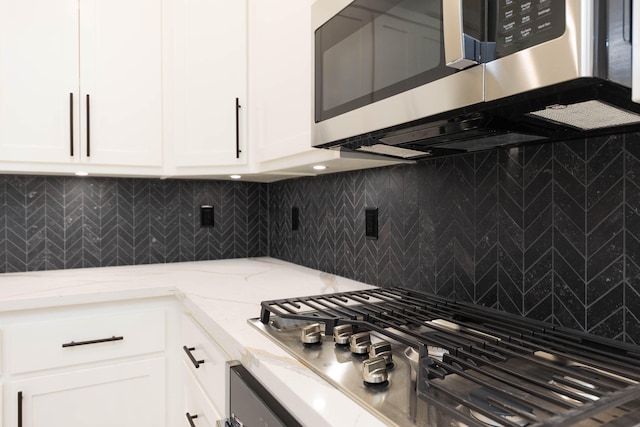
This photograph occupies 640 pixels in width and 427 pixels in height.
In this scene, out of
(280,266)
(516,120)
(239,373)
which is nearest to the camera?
(516,120)

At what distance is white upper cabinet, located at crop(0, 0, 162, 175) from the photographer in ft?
5.13

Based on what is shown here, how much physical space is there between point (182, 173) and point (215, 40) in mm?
577

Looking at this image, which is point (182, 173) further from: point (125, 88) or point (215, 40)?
point (215, 40)

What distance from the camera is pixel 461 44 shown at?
62 centimetres

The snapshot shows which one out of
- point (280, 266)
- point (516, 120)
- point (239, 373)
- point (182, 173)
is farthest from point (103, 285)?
point (516, 120)

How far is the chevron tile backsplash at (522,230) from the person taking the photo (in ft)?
2.70

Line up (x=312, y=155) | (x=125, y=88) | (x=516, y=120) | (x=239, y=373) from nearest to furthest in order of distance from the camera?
1. (x=516, y=120)
2. (x=239, y=373)
3. (x=312, y=155)
4. (x=125, y=88)

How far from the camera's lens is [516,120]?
738 millimetres

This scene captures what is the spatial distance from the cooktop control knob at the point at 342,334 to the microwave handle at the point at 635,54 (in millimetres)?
606

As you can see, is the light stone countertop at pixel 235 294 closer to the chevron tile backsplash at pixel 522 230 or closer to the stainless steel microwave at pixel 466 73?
the chevron tile backsplash at pixel 522 230

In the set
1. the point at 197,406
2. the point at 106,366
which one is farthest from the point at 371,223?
the point at 106,366

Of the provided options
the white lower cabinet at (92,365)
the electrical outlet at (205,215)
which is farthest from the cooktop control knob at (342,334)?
the electrical outlet at (205,215)

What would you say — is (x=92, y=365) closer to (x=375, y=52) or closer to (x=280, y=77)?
(x=280, y=77)

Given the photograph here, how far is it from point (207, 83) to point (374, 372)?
1.48m
